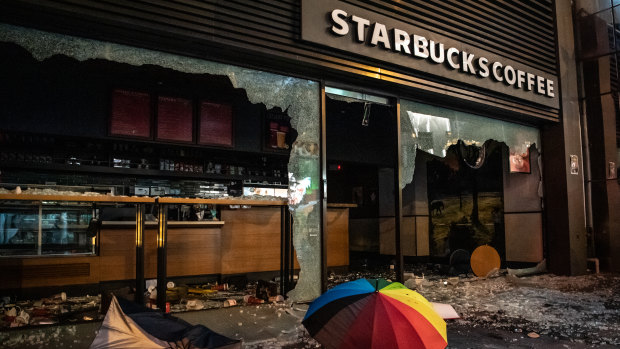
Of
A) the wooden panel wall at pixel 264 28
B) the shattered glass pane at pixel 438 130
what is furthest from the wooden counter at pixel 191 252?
the shattered glass pane at pixel 438 130

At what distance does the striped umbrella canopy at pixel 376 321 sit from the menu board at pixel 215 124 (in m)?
7.10

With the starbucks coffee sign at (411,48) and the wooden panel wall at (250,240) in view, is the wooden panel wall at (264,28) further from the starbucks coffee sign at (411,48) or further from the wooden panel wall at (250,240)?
the wooden panel wall at (250,240)

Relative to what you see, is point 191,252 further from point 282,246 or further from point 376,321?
point 376,321

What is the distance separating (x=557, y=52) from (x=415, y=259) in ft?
18.5

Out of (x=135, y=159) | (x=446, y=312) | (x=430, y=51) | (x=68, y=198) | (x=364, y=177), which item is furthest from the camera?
(x=364, y=177)

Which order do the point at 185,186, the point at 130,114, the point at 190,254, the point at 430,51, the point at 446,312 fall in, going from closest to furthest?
the point at 446,312
the point at 430,51
the point at 190,254
the point at 130,114
the point at 185,186

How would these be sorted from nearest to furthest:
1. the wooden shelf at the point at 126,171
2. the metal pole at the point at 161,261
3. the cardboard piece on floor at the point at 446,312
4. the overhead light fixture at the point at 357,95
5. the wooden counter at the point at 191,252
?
the metal pole at the point at 161,261 < the cardboard piece on floor at the point at 446,312 < the overhead light fixture at the point at 357,95 < the wooden counter at the point at 191,252 < the wooden shelf at the point at 126,171

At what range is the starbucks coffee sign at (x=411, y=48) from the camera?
5199 millimetres

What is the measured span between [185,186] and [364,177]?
17.2 feet

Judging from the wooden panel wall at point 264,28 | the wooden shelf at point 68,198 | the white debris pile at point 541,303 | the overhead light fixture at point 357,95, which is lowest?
the white debris pile at point 541,303

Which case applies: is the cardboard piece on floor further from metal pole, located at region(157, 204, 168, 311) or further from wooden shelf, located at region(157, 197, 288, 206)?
metal pole, located at region(157, 204, 168, 311)

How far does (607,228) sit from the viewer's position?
9133mm

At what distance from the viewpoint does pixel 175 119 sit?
28.2ft

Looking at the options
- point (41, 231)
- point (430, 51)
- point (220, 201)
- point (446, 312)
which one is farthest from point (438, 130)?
point (41, 231)
